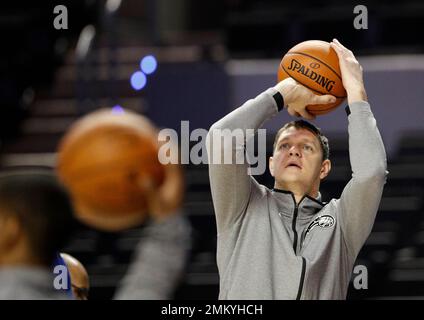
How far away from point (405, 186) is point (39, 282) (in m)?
5.07

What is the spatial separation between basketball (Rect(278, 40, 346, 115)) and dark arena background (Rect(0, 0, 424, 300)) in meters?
2.50

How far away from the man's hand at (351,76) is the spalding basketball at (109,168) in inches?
25.6

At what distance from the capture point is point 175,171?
2.30 meters

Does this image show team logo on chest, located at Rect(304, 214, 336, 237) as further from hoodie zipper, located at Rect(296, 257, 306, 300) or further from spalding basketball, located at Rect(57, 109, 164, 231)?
spalding basketball, located at Rect(57, 109, 164, 231)

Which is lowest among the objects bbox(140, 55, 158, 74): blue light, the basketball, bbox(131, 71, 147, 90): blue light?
the basketball

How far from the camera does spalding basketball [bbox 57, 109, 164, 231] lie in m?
3.61

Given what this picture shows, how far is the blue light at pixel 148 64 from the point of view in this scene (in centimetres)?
784

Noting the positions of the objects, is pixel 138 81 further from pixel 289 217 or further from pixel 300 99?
pixel 289 217

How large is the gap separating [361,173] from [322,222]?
0.62 ft

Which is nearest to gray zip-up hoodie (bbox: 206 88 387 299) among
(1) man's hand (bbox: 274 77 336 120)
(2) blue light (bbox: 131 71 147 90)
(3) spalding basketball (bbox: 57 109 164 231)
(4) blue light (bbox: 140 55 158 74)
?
(1) man's hand (bbox: 274 77 336 120)

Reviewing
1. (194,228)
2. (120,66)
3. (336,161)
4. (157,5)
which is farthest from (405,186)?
(157,5)

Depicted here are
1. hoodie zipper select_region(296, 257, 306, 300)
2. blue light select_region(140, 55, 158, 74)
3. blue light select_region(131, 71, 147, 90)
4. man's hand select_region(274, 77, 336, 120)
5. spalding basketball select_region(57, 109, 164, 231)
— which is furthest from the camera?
blue light select_region(131, 71, 147, 90)

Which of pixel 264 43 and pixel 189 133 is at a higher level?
pixel 264 43
